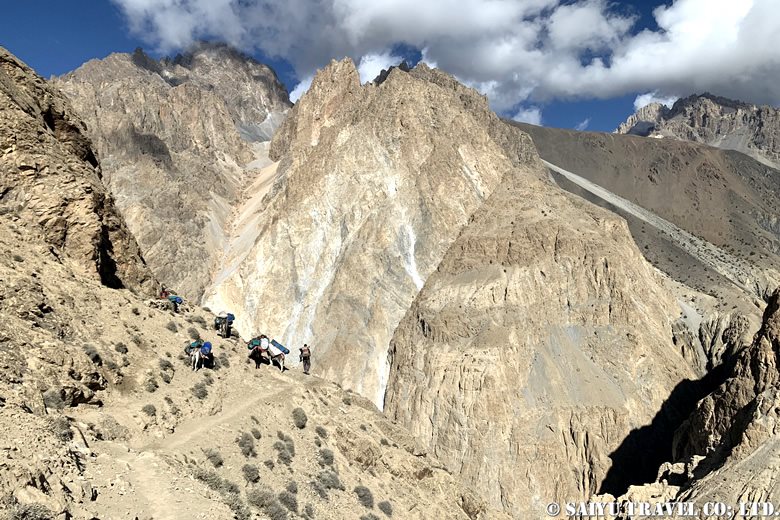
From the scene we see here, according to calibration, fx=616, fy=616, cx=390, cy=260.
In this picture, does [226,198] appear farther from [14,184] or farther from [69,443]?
[69,443]

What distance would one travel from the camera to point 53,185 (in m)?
17.6

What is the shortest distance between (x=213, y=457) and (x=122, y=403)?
2484mm

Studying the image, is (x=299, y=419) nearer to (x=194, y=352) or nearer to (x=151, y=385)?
(x=194, y=352)

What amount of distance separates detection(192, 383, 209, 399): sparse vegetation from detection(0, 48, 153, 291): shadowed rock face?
15.1 ft

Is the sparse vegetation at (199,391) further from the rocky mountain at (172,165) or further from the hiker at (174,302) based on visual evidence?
the rocky mountain at (172,165)

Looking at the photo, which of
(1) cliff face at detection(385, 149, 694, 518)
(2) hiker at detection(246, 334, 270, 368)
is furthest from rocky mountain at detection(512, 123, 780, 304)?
(2) hiker at detection(246, 334, 270, 368)

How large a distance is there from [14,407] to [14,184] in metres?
8.83

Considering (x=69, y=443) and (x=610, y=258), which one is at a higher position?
(x=610, y=258)

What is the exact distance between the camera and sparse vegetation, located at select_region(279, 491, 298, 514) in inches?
575

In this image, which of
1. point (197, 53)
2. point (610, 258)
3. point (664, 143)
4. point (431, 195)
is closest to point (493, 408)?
point (610, 258)

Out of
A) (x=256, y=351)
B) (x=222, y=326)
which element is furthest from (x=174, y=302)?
(x=256, y=351)

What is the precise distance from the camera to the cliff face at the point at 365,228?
51.7m

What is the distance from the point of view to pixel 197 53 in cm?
19750

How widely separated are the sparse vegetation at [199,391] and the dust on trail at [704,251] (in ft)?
257
